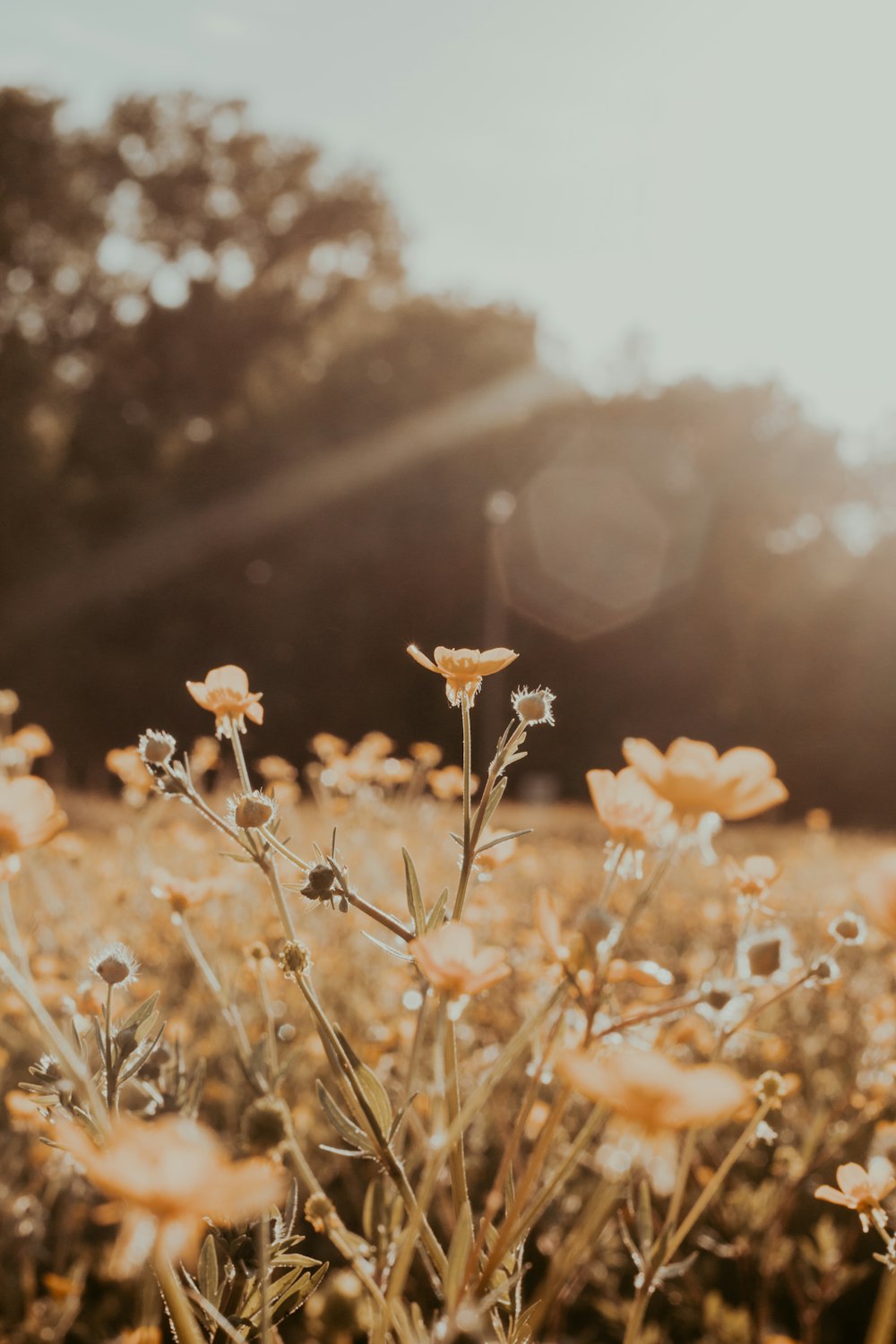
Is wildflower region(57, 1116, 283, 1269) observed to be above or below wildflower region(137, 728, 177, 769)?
below

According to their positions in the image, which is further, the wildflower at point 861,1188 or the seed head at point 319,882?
the wildflower at point 861,1188

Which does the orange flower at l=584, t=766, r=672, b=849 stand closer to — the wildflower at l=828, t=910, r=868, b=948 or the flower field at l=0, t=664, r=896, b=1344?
the flower field at l=0, t=664, r=896, b=1344

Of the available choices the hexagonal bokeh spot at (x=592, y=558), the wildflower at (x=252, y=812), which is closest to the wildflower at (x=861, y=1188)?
the wildflower at (x=252, y=812)

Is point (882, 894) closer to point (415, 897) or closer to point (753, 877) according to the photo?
point (415, 897)

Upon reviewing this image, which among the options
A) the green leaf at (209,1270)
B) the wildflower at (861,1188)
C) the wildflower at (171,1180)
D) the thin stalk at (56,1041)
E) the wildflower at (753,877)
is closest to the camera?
the wildflower at (171,1180)

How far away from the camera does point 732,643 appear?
15.7 m

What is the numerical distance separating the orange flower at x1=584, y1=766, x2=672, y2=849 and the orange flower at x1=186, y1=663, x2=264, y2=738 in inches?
15.2

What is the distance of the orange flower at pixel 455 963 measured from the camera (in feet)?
2.25

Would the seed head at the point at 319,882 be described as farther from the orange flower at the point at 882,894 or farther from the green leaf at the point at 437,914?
the orange flower at the point at 882,894

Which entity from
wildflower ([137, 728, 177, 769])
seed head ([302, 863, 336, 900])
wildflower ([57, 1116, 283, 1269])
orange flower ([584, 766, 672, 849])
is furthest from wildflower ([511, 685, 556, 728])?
wildflower ([57, 1116, 283, 1269])

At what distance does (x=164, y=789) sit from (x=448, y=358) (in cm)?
2091

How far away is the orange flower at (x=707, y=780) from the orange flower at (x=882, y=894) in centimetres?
10

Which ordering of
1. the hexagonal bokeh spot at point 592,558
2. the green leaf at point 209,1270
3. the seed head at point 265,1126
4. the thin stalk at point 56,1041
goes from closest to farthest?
the thin stalk at point 56,1041 → the seed head at point 265,1126 → the green leaf at point 209,1270 → the hexagonal bokeh spot at point 592,558

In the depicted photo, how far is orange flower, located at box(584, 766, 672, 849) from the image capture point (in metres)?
0.89
